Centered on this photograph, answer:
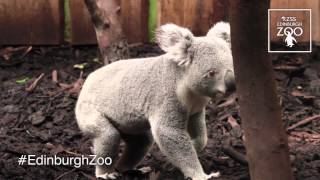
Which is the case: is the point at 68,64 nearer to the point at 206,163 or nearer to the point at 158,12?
the point at 158,12

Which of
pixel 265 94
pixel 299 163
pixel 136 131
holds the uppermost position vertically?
pixel 265 94

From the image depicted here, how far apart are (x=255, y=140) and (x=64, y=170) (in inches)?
46.9

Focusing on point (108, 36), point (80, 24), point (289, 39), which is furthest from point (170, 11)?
point (289, 39)

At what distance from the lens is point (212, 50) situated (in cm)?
254

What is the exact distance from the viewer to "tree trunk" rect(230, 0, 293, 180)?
2051 mm

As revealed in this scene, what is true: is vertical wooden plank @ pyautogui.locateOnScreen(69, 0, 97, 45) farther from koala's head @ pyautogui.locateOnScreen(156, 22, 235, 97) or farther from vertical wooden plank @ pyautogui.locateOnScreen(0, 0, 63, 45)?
koala's head @ pyautogui.locateOnScreen(156, 22, 235, 97)

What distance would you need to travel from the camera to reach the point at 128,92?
276cm

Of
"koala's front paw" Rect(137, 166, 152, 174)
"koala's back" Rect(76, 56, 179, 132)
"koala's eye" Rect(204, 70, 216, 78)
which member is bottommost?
"koala's front paw" Rect(137, 166, 152, 174)

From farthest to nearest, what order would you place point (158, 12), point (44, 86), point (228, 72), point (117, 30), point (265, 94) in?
point (158, 12) < point (44, 86) < point (117, 30) < point (228, 72) < point (265, 94)

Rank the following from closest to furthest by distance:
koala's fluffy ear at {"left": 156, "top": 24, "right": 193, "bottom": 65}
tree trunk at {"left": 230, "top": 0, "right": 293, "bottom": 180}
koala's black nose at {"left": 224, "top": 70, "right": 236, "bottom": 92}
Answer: tree trunk at {"left": 230, "top": 0, "right": 293, "bottom": 180} < koala's black nose at {"left": 224, "top": 70, "right": 236, "bottom": 92} < koala's fluffy ear at {"left": 156, "top": 24, "right": 193, "bottom": 65}

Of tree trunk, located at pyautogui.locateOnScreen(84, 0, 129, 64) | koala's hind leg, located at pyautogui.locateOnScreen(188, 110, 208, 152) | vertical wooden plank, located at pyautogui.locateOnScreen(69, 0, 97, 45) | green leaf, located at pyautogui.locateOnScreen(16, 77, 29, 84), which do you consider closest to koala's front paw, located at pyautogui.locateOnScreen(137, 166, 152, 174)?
koala's hind leg, located at pyautogui.locateOnScreen(188, 110, 208, 152)

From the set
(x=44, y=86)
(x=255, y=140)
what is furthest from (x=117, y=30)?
(x=255, y=140)

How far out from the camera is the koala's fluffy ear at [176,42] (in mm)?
2574

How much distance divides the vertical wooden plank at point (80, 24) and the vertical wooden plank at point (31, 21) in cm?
10
